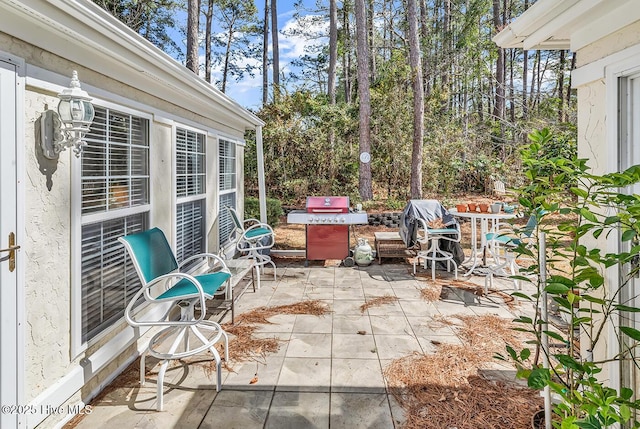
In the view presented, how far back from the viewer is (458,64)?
15.8 m

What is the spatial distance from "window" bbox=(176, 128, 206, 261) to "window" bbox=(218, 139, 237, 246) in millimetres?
801

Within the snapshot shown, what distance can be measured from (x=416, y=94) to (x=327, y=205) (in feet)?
19.8

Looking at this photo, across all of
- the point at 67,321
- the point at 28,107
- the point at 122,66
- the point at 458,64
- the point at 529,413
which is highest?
the point at 458,64

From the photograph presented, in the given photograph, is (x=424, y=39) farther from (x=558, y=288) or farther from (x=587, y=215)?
(x=558, y=288)

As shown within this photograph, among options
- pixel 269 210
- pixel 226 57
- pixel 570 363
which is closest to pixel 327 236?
pixel 269 210

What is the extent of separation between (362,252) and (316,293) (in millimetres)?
1698

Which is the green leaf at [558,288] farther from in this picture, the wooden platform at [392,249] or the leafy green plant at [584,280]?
the wooden platform at [392,249]

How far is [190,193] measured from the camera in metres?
4.46

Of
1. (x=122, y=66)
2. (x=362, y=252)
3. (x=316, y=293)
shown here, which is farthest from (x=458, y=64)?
(x=122, y=66)

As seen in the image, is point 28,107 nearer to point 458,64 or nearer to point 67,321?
point 67,321

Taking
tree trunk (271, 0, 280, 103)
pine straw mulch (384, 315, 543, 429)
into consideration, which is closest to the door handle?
pine straw mulch (384, 315, 543, 429)

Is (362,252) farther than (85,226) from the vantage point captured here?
Yes

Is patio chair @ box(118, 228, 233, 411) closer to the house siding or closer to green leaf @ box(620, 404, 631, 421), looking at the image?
the house siding

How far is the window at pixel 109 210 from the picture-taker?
101 inches
